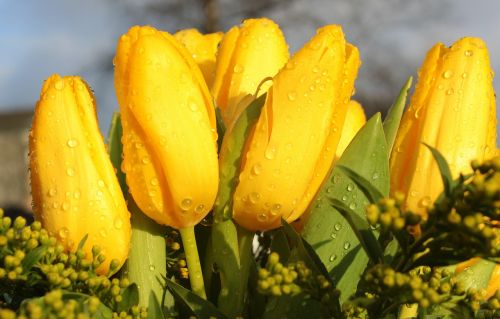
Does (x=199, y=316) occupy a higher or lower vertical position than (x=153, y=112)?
lower

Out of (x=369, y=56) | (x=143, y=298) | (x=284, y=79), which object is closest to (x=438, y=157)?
(x=284, y=79)

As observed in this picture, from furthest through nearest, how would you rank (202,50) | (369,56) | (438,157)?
1. (369,56)
2. (202,50)
3. (438,157)

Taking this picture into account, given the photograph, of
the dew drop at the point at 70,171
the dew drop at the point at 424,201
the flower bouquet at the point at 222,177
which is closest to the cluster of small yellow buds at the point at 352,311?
the flower bouquet at the point at 222,177

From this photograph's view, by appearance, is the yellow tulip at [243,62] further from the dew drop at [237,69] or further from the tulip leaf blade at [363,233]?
the tulip leaf blade at [363,233]

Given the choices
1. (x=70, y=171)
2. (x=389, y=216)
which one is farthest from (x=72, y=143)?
(x=389, y=216)

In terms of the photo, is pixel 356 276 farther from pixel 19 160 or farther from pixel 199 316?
pixel 19 160

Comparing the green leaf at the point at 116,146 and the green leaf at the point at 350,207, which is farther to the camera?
the green leaf at the point at 116,146

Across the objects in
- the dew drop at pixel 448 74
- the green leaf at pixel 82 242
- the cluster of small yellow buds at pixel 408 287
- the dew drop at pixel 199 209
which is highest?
the dew drop at pixel 448 74
